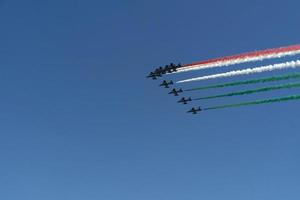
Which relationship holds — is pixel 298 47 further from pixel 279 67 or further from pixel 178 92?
pixel 178 92

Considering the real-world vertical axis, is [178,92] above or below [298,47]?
above

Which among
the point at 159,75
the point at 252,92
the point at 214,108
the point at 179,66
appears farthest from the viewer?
the point at 159,75

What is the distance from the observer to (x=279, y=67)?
6919 cm

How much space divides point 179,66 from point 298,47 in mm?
34462

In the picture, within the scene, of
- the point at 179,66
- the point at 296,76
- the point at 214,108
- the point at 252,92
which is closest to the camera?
the point at 296,76

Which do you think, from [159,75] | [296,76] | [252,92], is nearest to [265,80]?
[252,92]

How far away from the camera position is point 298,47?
2424 inches

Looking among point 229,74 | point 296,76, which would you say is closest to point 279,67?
point 296,76

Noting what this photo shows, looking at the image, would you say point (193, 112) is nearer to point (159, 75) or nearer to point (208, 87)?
point (159, 75)

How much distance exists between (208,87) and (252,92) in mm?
9023

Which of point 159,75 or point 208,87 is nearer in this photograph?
point 208,87

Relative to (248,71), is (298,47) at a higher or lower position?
lower

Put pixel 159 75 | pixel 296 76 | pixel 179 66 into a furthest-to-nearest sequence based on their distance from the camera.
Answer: pixel 159 75 → pixel 179 66 → pixel 296 76

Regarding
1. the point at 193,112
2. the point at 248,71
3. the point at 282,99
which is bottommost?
the point at 282,99
